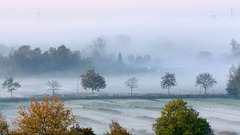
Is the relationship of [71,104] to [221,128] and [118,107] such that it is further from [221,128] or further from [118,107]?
[221,128]

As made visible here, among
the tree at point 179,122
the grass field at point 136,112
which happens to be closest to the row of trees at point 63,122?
the tree at point 179,122

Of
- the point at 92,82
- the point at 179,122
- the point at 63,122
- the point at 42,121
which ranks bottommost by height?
the point at 179,122

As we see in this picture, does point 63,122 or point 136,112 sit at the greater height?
point 63,122

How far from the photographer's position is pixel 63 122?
29.8 meters

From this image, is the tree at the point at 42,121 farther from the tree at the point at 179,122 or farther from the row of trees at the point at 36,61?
the row of trees at the point at 36,61

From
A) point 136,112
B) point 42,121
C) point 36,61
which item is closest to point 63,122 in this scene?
point 42,121

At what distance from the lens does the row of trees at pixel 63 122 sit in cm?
2856

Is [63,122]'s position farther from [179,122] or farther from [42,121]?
[179,122]

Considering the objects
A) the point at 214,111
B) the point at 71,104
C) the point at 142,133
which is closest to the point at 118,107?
the point at 71,104

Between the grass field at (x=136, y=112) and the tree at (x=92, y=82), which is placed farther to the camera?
the tree at (x=92, y=82)

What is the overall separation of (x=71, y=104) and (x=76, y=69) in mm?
93030

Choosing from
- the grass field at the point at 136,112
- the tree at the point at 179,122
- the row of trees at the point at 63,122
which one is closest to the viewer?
the row of trees at the point at 63,122

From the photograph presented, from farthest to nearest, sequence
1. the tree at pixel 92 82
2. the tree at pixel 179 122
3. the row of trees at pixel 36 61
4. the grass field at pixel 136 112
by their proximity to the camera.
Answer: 1. the row of trees at pixel 36 61
2. the tree at pixel 92 82
3. the grass field at pixel 136 112
4. the tree at pixel 179 122

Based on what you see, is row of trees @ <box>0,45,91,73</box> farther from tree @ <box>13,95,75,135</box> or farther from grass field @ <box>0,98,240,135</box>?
tree @ <box>13,95,75,135</box>
